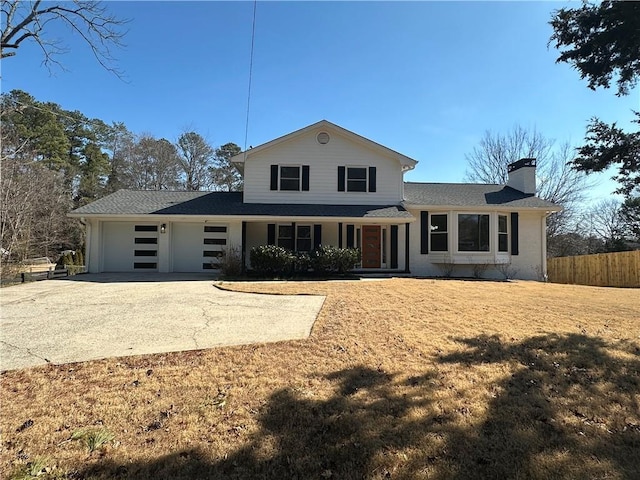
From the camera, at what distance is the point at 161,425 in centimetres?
317

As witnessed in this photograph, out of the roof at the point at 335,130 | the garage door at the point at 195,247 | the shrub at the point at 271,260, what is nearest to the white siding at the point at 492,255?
the roof at the point at 335,130

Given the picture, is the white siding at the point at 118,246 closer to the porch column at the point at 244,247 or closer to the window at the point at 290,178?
the porch column at the point at 244,247

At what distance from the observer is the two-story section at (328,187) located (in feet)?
53.5

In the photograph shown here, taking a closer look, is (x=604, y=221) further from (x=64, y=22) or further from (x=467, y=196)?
(x=64, y=22)

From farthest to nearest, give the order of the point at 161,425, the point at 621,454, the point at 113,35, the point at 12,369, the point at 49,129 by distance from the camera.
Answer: the point at 49,129 → the point at 113,35 → the point at 12,369 → the point at 161,425 → the point at 621,454

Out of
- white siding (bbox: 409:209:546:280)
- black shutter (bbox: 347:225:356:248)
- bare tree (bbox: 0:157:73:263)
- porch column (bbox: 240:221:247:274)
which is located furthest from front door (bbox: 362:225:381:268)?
bare tree (bbox: 0:157:73:263)

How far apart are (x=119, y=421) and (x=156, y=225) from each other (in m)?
13.7

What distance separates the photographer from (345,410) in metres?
3.43

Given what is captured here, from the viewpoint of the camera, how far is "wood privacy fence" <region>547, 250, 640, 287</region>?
16.0 meters

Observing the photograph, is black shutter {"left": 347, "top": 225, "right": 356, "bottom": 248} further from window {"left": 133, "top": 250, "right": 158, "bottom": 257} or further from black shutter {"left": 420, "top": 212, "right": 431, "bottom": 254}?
window {"left": 133, "top": 250, "right": 158, "bottom": 257}


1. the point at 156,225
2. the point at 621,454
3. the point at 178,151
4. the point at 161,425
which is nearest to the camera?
the point at 621,454

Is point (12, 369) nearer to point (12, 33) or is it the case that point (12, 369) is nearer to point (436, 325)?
point (12, 33)

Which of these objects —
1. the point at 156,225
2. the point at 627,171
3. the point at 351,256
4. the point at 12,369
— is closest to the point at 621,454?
the point at 12,369

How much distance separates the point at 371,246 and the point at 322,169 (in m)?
4.01
